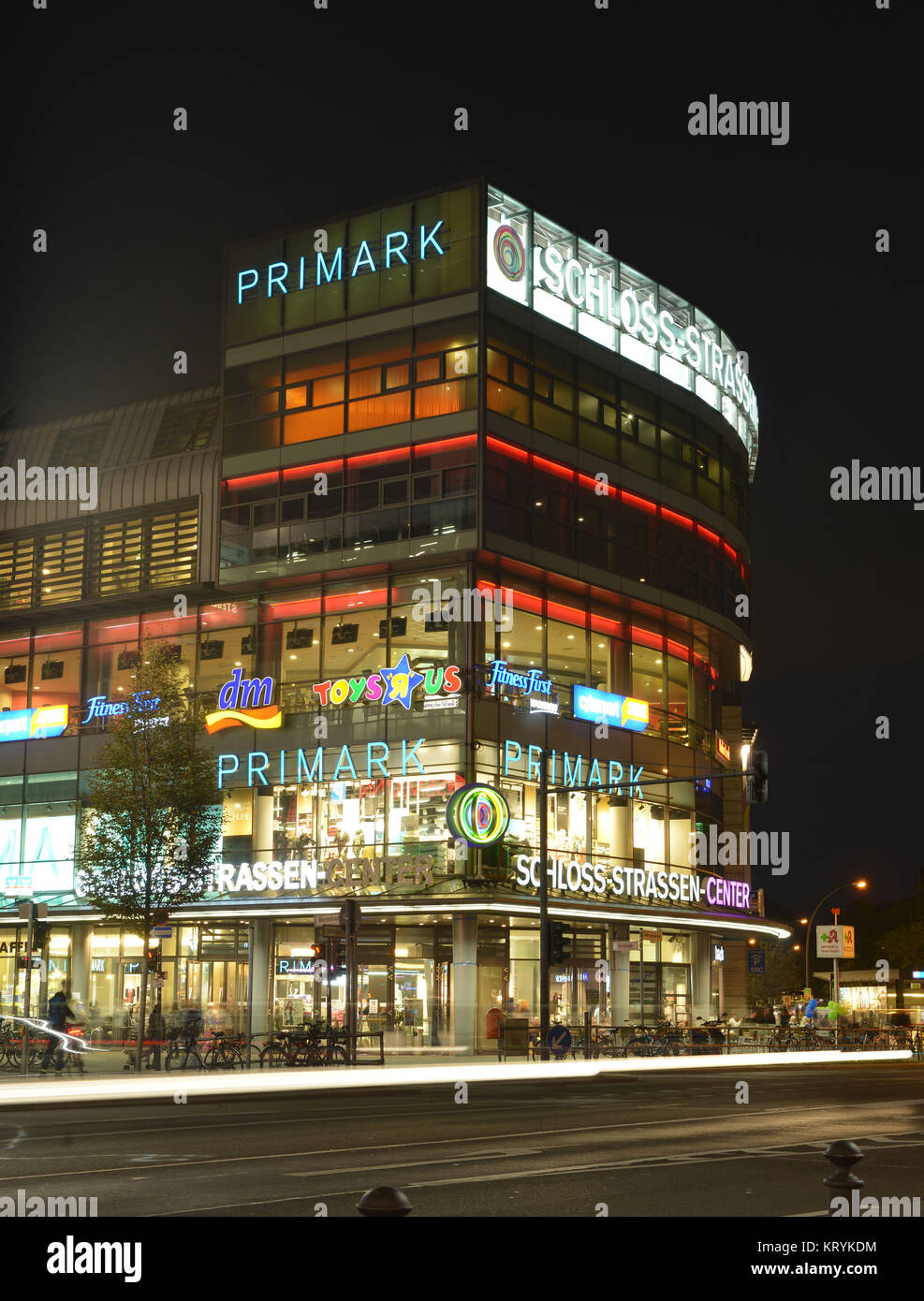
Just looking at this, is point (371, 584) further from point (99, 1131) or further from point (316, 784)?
point (99, 1131)

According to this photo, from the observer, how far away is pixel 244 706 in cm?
4781

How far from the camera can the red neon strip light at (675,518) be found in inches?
2040

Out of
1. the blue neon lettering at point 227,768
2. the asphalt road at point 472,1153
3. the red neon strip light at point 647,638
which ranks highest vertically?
the red neon strip light at point 647,638

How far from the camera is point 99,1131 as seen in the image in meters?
18.7

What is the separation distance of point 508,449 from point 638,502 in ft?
21.8

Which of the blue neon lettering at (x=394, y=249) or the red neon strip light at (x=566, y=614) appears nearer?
the blue neon lettering at (x=394, y=249)

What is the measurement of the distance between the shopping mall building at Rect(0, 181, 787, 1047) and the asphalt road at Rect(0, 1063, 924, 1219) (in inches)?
741

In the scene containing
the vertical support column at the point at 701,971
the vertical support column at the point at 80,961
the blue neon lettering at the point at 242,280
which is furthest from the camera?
the vertical support column at the point at 701,971

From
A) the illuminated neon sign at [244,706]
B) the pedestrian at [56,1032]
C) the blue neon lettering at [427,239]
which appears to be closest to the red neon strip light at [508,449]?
the blue neon lettering at [427,239]

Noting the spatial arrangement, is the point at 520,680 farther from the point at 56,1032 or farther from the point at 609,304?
the point at 56,1032

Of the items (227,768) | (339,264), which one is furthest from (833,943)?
(339,264)

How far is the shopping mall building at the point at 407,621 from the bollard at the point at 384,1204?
1506 inches

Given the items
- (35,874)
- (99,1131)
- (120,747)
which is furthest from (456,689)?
(99,1131)

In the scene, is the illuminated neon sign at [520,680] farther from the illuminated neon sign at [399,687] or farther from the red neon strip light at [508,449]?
the red neon strip light at [508,449]
